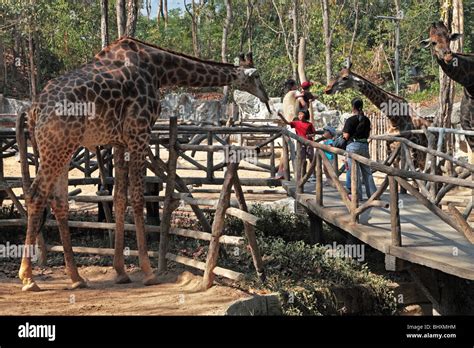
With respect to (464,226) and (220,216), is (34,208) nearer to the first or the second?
(220,216)

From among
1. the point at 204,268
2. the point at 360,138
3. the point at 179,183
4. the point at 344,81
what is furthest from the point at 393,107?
the point at 204,268

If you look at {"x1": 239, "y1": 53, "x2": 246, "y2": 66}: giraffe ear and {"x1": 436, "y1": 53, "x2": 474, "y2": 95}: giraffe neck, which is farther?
{"x1": 239, "y1": 53, "x2": 246, "y2": 66}: giraffe ear

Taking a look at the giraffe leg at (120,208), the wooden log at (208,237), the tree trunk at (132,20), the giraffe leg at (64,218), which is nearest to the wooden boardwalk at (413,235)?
the wooden log at (208,237)

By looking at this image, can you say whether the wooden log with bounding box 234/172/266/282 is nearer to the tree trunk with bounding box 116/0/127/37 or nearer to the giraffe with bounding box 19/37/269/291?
the giraffe with bounding box 19/37/269/291

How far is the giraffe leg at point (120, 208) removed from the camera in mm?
8672

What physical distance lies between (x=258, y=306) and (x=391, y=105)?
5.17 metres

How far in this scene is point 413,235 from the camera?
26.0 feet

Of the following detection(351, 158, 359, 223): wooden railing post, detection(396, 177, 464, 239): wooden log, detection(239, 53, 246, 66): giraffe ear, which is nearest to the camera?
detection(396, 177, 464, 239): wooden log

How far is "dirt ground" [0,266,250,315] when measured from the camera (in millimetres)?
7258

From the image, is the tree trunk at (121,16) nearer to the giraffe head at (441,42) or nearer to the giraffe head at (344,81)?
the giraffe head at (344,81)

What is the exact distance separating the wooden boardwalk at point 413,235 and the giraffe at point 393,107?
1326 millimetres

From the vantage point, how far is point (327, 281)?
881cm

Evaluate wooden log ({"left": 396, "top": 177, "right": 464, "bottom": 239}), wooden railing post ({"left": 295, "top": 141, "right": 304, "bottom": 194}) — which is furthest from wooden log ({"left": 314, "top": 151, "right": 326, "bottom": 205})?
wooden log ({"left": 396, "top": 177, "right": 464, "bottom": 239})
